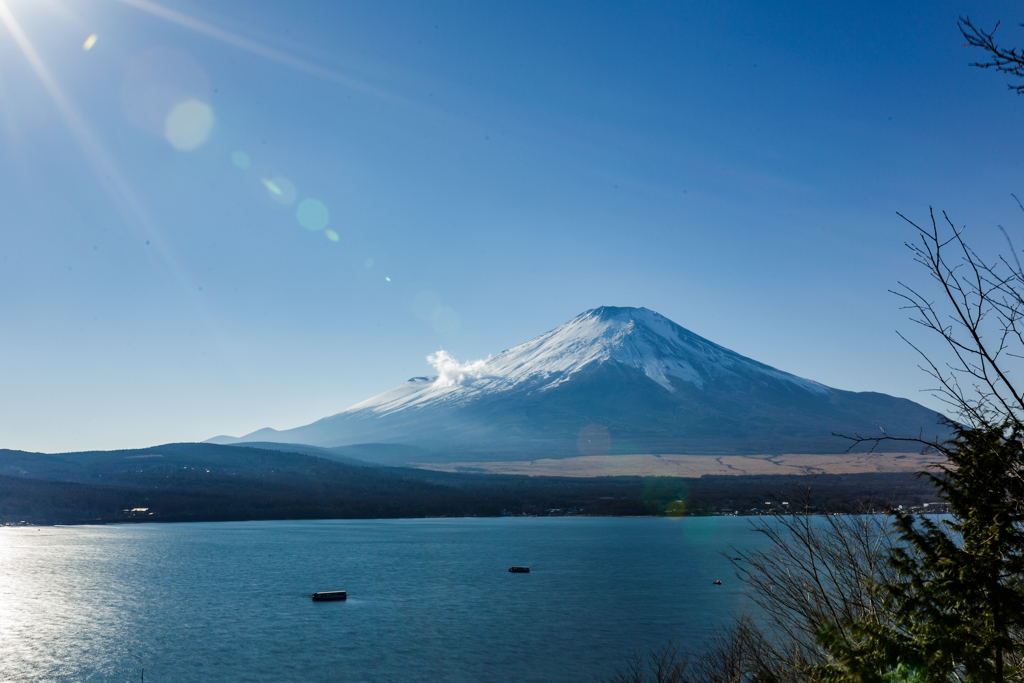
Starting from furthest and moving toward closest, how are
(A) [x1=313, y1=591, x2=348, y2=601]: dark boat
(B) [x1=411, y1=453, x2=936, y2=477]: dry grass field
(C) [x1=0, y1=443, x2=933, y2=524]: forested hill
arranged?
(B) [x1=411, y1=453, x2=936, y2=477]: dry grass field → (C) [x1=0, y1=443, x2=933, y2=524]: forested hill → (A) [x1=313, y1=591, x2=348, y2=601]: dark boat

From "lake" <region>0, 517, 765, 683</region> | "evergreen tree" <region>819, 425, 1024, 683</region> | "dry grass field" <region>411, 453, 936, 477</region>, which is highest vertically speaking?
"evergreen tree" <region>819, 425, 1024, 683</region>

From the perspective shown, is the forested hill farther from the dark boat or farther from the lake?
the dark boat

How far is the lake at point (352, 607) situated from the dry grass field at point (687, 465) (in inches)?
3195

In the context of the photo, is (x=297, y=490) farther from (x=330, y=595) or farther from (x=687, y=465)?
(x=330, y=595)

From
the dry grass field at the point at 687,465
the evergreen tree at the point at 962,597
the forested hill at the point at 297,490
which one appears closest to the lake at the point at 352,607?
the evergreen tree at the point at 962,597

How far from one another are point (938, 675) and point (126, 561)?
75652 millimetres

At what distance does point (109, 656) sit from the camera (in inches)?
1232

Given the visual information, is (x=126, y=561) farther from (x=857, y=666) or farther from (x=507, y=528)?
(x=857, y=666)

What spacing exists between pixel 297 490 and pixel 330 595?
344 ft

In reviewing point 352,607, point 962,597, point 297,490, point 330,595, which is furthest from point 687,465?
point 962,597

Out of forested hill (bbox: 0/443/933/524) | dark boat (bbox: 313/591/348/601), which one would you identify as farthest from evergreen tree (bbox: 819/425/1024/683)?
forested hill (bbox: 0/443/933/524)

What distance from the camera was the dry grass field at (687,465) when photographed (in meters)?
Answer: 162

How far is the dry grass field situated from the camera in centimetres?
16225

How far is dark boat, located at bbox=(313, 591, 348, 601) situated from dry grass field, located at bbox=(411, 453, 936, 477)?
123 meters
